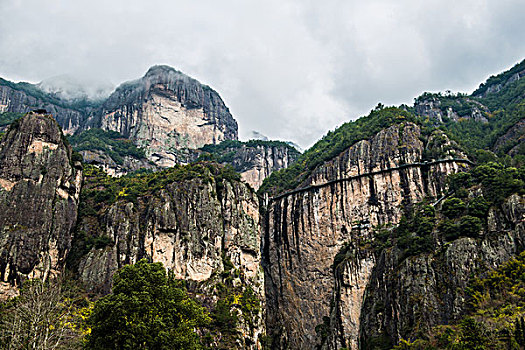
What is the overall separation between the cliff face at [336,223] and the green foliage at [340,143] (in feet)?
5.04

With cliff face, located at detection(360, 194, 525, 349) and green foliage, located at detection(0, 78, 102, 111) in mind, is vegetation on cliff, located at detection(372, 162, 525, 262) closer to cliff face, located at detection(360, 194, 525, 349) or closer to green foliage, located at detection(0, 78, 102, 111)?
cliff face, located at detection(360, 194, 525, 349)

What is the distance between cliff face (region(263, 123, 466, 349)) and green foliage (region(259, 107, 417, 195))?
1538mm

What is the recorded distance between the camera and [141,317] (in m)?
23.8

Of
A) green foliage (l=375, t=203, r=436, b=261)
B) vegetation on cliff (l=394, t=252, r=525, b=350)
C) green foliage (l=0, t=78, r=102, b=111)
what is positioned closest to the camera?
vegetation on cliff (l=394, t=252, r=525, b=350)

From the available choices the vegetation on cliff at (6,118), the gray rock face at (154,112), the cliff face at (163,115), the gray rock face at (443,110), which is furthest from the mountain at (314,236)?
the gray rock face at (154,112)

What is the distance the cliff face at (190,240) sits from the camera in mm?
43094

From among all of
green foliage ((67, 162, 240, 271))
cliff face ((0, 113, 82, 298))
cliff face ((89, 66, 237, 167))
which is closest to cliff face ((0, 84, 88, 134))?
cliff face ((89, 66, 237, 167))

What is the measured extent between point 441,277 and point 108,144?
66.4m

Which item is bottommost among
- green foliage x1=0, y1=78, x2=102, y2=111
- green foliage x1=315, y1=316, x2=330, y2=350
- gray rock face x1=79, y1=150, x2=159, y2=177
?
green foliage x1=315, y1=316, x2=330, y2=350

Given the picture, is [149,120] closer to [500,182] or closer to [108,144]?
[108,144]

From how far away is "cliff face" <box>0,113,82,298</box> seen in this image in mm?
37281

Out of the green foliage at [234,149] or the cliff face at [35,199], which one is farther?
the green foliage at [234,149]

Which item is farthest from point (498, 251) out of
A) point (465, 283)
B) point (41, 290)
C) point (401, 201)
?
point (41, 290)

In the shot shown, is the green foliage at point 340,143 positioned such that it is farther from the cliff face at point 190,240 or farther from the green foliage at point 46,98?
the green foliage at point 46,98
